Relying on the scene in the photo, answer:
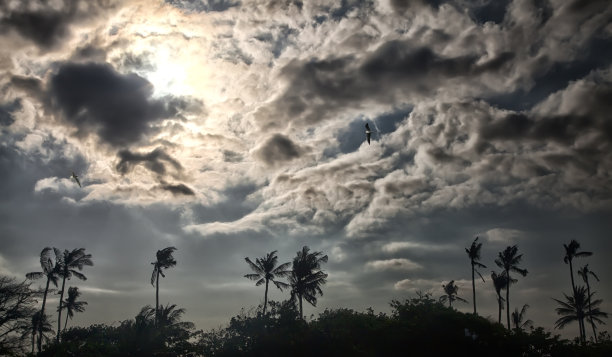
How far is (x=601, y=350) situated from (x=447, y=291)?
52.9 m

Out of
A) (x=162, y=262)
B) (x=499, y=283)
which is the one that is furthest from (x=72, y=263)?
(x=499, y=283)

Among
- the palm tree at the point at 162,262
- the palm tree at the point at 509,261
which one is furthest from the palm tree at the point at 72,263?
the palm tree at the point at 509,261

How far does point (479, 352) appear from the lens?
2948cm

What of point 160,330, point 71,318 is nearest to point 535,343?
point 160,330

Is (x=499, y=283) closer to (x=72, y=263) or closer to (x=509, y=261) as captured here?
(x=509, y=261)

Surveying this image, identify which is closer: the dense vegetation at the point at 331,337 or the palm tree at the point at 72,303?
the dense vegetation at the point at 331,337

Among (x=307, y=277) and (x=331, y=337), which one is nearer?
(x=331, y=337)

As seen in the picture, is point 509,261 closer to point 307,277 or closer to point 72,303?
point 307,277

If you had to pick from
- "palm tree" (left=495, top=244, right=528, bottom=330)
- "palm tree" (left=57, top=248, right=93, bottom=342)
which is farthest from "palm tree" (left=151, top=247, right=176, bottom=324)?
"palm tree" (left=495, top=244, right=528, bottom=330)

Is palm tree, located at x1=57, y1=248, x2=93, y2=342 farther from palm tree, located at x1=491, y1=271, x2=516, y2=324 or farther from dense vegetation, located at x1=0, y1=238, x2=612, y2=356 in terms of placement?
palm tree, located at x1=491, y1=271, x2=516, y2=324

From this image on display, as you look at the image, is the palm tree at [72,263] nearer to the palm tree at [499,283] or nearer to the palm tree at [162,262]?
the palm tree at [162,262]

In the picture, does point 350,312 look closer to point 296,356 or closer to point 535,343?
point 296,356

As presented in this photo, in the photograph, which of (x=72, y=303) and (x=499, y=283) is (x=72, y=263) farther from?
(x=499, y=283)

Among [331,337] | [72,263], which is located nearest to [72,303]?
[72,263]
